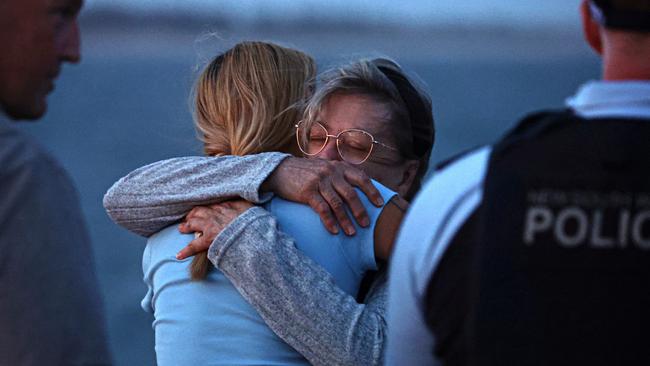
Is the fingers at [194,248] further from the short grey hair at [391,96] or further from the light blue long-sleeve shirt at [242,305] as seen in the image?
the short grey hair at [391,96]

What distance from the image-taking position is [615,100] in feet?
6.22

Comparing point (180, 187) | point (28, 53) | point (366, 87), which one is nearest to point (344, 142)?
point (366, 87)

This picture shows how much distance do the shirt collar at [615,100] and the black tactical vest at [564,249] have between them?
0.09ft

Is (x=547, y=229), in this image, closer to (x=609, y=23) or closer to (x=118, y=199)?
(x=609, y=23)

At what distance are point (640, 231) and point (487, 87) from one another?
254ft

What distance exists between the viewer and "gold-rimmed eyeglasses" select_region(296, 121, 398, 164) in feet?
9.66

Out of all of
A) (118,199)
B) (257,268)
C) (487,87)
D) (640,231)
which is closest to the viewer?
(640,231)

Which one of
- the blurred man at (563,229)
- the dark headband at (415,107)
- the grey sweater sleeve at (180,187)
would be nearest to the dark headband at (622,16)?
the blurred man at (563,229)

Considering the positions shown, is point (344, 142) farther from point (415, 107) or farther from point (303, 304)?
point (303, 304)

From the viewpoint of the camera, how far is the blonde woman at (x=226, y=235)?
8.43 feet

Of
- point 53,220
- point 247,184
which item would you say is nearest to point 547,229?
point 53,220

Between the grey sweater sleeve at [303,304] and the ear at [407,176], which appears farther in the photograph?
the ear at [407,176]

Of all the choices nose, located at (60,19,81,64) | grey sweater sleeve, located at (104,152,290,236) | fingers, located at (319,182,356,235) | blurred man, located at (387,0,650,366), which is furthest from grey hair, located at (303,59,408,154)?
blurred man, located at (387,0,650,366)

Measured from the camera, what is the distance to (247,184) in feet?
8.59
